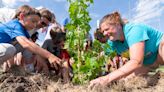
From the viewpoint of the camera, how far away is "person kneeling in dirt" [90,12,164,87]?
3918mm

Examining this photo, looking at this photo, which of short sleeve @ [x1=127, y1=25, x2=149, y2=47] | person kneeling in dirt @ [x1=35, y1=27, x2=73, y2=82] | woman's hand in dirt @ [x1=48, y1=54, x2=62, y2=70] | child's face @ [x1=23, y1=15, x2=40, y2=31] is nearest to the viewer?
short sleeve @ [x1=127, y1=25, x2=149, y2=47]

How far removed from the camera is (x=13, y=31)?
4.68 meters

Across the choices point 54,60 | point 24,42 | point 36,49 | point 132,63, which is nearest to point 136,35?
point 132,63

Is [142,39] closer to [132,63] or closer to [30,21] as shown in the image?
[132,63]

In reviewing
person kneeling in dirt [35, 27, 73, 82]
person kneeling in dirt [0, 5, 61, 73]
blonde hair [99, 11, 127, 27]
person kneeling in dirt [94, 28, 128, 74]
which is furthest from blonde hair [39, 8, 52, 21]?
blonde hair [99, 11, 127, 27]

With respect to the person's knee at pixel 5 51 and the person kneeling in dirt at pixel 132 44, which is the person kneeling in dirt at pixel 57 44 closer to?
the person kneeling in dirt at pixel 132 44

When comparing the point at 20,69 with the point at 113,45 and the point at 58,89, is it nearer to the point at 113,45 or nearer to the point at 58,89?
the point at 58,89

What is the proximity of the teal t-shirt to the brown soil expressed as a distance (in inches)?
16.6

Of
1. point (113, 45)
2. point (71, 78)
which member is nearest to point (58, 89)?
point (71, 78)

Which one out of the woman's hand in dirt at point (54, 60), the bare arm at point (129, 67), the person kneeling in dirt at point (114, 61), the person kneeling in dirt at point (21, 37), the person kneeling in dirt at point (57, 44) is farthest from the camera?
the person kneeling in dirt at point (57, 44)

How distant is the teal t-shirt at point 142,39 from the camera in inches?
161

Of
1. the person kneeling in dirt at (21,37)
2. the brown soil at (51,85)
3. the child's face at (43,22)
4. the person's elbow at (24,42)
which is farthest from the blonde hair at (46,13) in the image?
the brown soil at (51,85)

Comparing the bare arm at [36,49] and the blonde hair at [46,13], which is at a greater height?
the blonde hair at [46,13]

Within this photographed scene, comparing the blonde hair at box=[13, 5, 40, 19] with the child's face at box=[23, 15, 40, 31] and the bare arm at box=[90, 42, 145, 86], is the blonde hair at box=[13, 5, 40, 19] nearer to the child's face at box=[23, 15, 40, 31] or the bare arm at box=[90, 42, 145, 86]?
the child's face at box=[23, 15, 40, 31]
